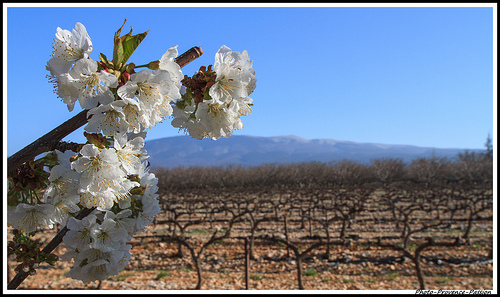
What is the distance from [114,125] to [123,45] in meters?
0.20

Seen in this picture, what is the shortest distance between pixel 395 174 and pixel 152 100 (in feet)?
136

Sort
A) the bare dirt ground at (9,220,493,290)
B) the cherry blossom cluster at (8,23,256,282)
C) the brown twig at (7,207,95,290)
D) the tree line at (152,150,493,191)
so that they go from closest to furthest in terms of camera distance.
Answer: the cherry blossom cluster at (8,23,256,282)
the brown twig at (7,207,95,290)
the bare dirt ground at (9,220,493,290)
the tree line at (152,150,493,191)

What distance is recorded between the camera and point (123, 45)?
33.1 inches

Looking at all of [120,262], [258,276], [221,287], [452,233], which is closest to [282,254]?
[258,276]

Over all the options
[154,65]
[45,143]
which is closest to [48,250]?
[45,143]

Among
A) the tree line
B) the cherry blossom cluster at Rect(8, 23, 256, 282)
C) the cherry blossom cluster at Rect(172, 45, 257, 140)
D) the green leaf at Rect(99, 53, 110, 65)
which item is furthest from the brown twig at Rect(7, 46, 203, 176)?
the tree line

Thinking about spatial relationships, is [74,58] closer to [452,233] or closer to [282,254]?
[282,254]

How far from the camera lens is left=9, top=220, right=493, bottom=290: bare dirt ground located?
661cm

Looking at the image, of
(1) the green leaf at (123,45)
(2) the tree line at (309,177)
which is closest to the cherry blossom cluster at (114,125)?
(1) the green leaf at (123,45)

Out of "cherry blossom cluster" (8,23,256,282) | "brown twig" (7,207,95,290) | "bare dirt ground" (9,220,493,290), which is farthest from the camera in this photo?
"bare dirt ground" (9,220,493,290)

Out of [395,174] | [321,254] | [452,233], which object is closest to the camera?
[321,254]

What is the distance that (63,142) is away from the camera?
939mm

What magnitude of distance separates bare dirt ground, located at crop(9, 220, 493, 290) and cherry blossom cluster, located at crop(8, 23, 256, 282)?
581cm

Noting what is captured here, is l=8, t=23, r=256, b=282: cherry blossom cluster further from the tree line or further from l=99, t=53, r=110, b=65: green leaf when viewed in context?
the tree line
